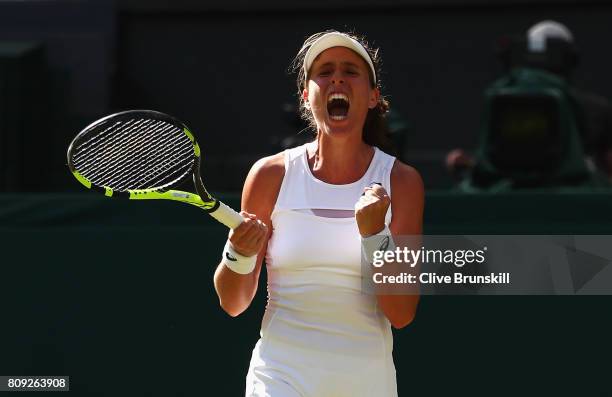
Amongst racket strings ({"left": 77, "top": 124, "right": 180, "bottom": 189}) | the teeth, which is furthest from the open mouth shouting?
racket strings ({"left": 77, "top": 124, "right": 180, "bottom": 189})

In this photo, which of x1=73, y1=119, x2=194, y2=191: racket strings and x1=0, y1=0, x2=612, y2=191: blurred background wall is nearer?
x1=73, y1=119, x2=194, y2=191: racket strings

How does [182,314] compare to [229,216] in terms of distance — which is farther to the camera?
[182,314]

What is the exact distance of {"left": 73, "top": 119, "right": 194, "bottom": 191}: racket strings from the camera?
3.26 m

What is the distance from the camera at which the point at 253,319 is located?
15.5 ft

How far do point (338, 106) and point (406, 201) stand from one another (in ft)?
1.02

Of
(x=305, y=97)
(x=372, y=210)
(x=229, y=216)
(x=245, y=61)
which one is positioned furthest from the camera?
(x=245, y=61)

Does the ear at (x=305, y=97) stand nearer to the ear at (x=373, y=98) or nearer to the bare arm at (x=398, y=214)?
the ear at (x=373, y=98)

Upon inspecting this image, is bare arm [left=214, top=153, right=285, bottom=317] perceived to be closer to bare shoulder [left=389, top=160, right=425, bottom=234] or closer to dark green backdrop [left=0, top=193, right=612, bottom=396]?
bare shoulder [left=389, top=160, right=425, bottom=234]

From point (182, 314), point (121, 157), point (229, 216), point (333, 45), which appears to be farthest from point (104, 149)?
point (182, 314)

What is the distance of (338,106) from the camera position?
3.19 metres

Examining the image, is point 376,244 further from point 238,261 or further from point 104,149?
point 104,149

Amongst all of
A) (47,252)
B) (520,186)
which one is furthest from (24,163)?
(47,252)

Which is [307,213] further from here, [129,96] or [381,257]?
[129,96]

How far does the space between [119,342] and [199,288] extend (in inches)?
15.0
